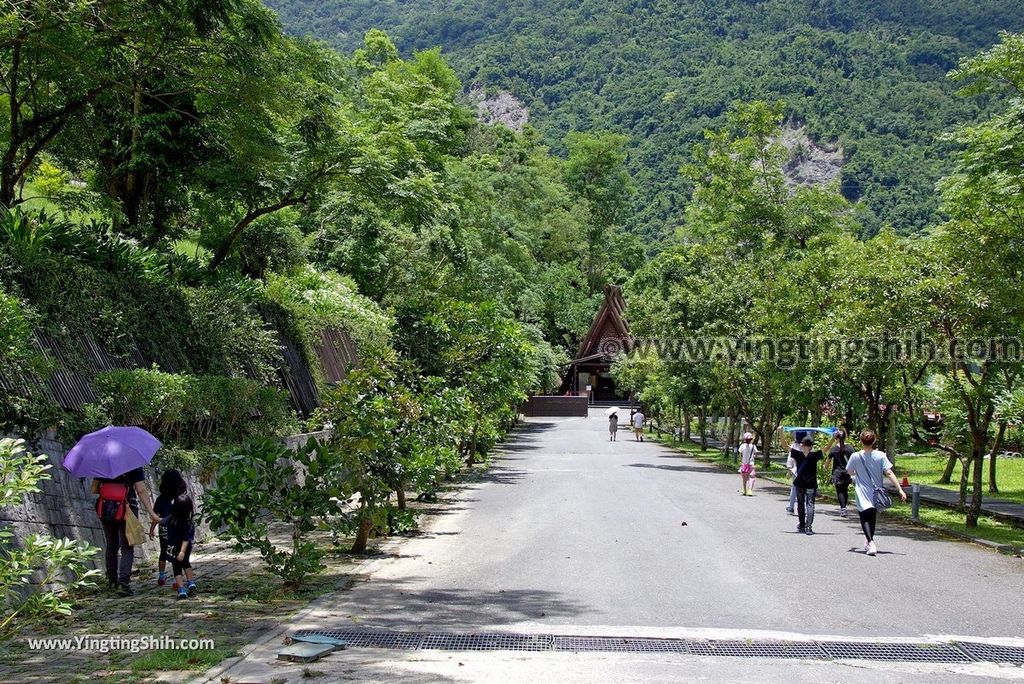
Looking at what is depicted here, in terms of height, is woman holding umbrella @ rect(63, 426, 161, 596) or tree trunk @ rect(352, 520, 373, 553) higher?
woman holding umbrella @ rect(63, 426, 161, 596)

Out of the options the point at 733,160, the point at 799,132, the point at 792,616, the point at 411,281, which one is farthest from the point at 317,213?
the point at 799,132

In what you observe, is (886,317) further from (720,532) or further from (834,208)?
(834,208)

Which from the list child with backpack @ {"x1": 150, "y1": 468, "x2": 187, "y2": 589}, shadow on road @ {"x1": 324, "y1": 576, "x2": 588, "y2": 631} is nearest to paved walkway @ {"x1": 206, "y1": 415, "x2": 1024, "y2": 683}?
Answer: shadow on road @ {"x1": 324, "y1": 576, "x2": 588, "y2": 631}

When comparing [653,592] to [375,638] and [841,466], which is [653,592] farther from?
[841,466]

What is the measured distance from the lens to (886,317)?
1689 centimetres

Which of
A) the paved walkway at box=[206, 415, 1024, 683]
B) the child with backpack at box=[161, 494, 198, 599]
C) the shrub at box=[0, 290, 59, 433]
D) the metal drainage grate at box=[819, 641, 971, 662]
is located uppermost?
the shrub at box=[0, 290, 59, 433]

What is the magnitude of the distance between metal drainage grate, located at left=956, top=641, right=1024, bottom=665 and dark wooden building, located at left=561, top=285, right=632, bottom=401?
215 feet

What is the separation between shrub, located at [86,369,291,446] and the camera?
1200cm

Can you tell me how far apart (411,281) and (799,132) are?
84.9 metres

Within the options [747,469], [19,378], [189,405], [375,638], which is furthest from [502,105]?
[375,638]

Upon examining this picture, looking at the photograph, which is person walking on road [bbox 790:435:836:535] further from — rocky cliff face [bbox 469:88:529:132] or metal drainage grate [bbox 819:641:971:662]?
rocky cliff face [bbox 469:88:529:132]

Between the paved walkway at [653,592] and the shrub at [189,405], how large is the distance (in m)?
3.40

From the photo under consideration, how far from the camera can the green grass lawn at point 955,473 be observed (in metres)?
24.9

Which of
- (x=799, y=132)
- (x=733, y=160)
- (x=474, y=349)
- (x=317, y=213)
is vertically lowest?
(x=474, y=349)
